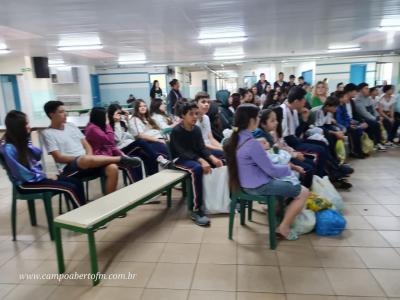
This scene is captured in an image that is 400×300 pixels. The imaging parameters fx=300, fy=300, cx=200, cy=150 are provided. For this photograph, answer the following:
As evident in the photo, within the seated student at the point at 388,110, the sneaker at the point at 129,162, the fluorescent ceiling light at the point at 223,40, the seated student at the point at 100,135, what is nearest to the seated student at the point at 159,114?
the seated student at the point at 100,135

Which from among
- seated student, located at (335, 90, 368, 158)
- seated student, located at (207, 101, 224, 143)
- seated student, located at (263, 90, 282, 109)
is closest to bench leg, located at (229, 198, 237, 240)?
seated student, located at (207, 101, 224, 143)

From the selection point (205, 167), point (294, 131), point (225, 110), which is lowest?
point (205, 167)

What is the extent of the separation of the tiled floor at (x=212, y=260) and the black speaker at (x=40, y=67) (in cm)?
689

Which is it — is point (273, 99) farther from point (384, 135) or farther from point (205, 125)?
point (205, 125)

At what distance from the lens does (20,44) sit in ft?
21.5

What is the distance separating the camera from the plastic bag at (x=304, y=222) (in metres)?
2.66

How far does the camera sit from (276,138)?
10.5 feet

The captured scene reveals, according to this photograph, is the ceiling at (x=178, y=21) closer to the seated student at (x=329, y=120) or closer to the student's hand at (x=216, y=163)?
the seated student at (x=329, y=120)

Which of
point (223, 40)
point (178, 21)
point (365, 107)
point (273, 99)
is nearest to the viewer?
point (178, 21)

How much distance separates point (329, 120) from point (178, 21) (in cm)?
279

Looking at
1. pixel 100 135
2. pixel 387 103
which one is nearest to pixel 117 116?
pixel 100 135

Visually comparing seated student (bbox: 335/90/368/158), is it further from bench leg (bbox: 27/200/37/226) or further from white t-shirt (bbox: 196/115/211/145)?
bench leg (bbox: 27/200/37/226)

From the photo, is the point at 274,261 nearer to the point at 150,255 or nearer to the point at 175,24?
the point at 150,255

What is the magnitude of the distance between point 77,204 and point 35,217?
72 cm
